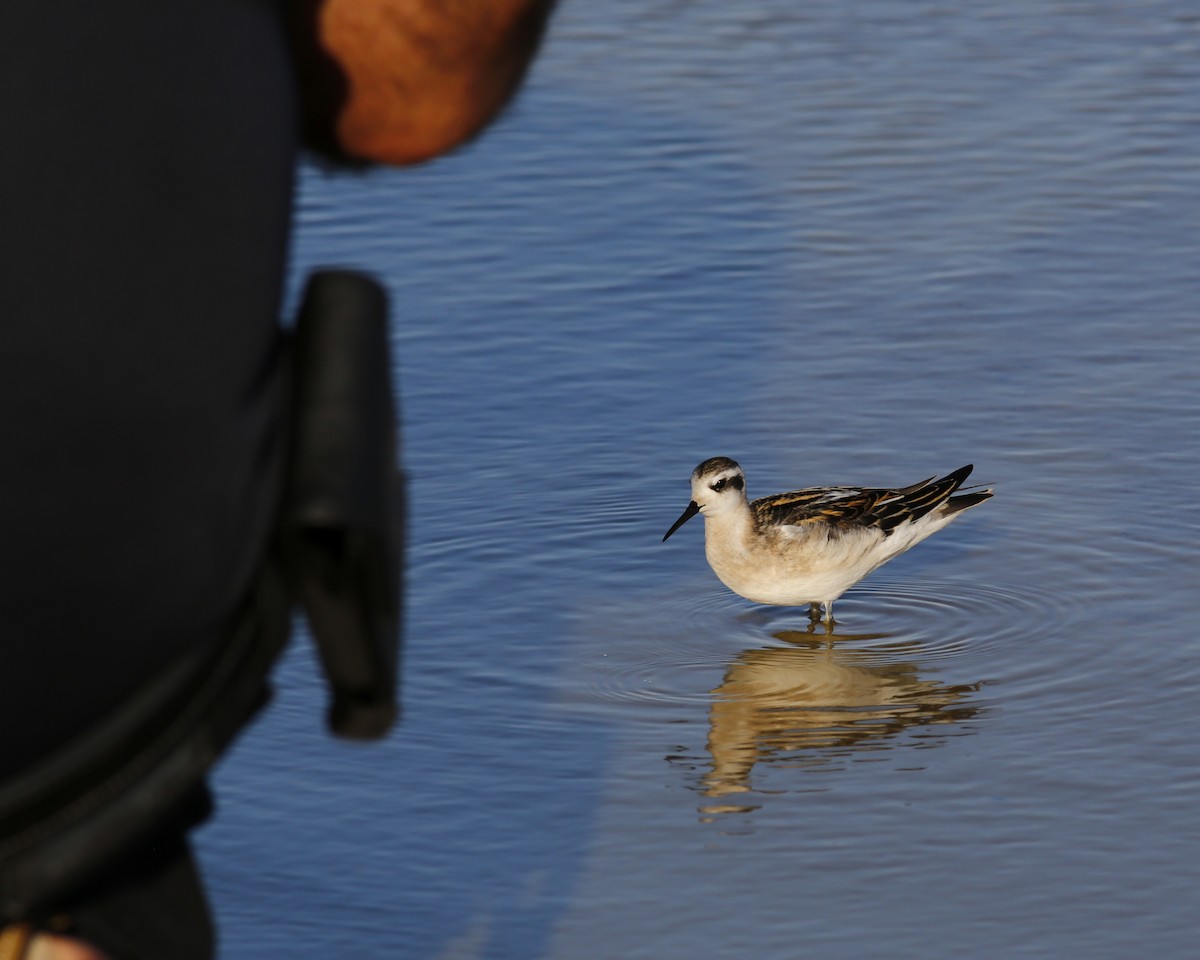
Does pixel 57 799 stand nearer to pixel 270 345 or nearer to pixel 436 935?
pixel 270 345

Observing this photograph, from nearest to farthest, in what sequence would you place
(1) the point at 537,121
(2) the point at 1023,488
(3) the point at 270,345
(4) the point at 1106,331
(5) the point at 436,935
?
(3) the point at 270,345 < (5) the point at 436,935 < (2) the point at 1023,488 < (4) the point at 1106,331 < (1) the point at 537,121

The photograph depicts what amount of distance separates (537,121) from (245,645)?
12.1 metres

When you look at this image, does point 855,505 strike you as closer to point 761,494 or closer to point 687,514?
point 687,514

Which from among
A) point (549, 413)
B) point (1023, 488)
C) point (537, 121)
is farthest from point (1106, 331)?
point (537, 121)

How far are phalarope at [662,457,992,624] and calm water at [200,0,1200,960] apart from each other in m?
0.22

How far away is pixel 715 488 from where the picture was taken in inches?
333

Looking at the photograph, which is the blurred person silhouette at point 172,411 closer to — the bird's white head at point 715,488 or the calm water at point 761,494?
the calm water at point 761,494

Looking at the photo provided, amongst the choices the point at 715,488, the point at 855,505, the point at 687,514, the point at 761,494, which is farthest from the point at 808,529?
the point at 761,494

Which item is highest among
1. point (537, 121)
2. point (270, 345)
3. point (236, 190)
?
point (236, 190)

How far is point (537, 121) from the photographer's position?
560 inches

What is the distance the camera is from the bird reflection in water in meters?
7.07

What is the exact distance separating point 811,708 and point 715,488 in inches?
48.8

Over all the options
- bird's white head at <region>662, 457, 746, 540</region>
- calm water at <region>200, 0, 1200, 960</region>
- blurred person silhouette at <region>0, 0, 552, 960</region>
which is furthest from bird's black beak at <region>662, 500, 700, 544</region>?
blurred person silhouette at <region>0, 0, 552, 960</region>

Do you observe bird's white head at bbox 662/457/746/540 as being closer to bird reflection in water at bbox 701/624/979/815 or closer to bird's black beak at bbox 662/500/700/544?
bird's black beak at bbox 662/500/700/544
